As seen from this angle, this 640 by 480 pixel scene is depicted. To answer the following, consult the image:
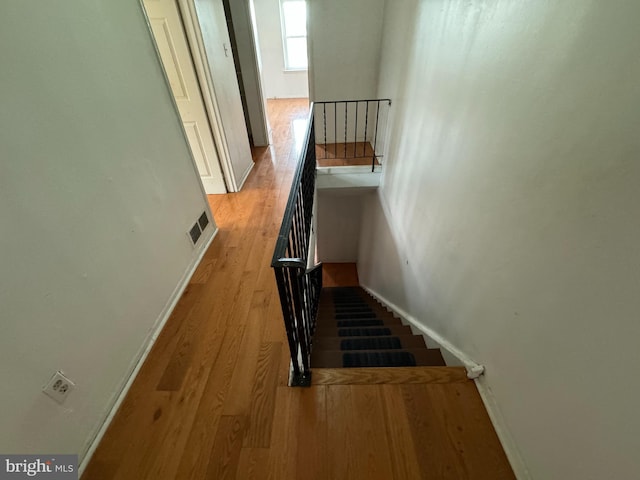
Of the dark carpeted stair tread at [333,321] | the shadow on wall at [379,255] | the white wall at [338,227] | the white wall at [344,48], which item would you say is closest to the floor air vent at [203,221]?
the dark carpeted stair tread at [333,321]

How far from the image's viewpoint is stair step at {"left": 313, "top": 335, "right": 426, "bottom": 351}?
A: 1784 mm

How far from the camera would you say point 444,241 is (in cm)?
151

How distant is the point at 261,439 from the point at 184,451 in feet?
1.11

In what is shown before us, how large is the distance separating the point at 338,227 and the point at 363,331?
2.95m

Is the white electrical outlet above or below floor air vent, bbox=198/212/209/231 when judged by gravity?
above

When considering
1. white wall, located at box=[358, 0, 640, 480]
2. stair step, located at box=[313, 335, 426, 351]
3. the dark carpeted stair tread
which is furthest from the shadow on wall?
white wall, located at box=[358, 0, 640, 480]

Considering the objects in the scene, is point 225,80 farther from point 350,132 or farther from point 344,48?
point 350,132

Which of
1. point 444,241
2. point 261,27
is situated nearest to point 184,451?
point 444,241

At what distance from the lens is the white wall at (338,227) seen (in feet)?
15.1

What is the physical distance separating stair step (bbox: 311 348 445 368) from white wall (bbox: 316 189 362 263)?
2.97 metres

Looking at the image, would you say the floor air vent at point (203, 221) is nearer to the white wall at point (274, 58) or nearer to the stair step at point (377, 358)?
the stair step at point (377, 358)

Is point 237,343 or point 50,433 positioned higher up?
point 50,433

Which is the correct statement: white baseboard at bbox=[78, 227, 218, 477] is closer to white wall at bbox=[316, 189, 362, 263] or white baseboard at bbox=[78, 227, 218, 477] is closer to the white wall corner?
the white wall corner

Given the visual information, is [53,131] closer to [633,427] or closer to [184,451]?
[184,451]
